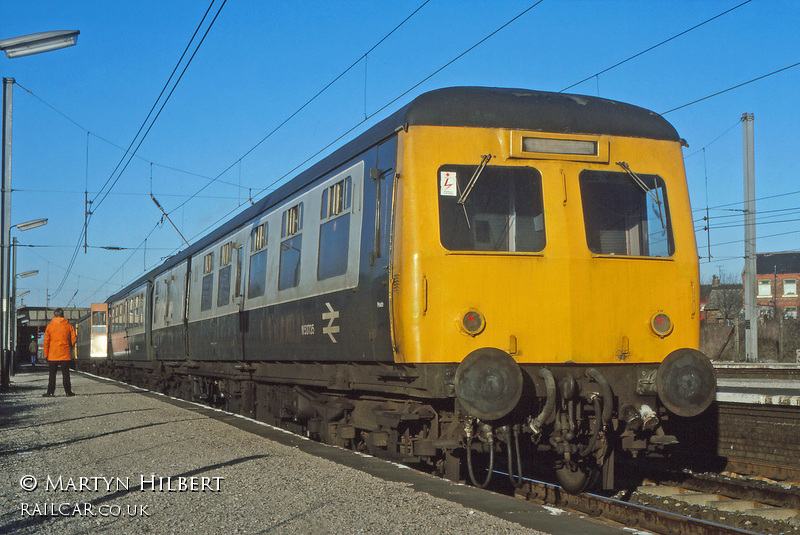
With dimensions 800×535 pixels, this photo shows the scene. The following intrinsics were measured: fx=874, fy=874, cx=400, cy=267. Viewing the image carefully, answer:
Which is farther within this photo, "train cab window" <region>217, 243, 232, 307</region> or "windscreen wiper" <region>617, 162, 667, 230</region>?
"train cab window" <region>217, 243, 232, 307</region>

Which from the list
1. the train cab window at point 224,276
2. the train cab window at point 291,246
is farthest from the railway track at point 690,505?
the train cab window at point 224,276

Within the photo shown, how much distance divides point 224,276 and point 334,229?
5.64 meters

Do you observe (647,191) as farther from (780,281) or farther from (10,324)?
(780,281)

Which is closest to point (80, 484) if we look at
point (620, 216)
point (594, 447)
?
point (594, 447)

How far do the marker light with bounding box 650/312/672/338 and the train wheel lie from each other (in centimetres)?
121

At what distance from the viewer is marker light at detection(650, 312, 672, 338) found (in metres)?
7.07

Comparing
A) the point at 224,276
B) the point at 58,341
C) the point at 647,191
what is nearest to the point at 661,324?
the point at 647,191

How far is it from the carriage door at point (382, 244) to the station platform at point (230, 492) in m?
1.21

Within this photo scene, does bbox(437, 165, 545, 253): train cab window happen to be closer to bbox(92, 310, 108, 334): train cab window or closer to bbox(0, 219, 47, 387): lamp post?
bbox(0, 219, 47, 387): lamp post

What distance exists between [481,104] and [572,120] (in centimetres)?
79

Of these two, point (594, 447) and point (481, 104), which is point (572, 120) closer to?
point (481, 104)

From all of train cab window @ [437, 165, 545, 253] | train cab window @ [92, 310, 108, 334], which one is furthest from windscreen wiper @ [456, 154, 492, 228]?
train cab window @ [92, 310, 108, 334]

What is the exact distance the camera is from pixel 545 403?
6707 millimetres

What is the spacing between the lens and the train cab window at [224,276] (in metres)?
13.4
